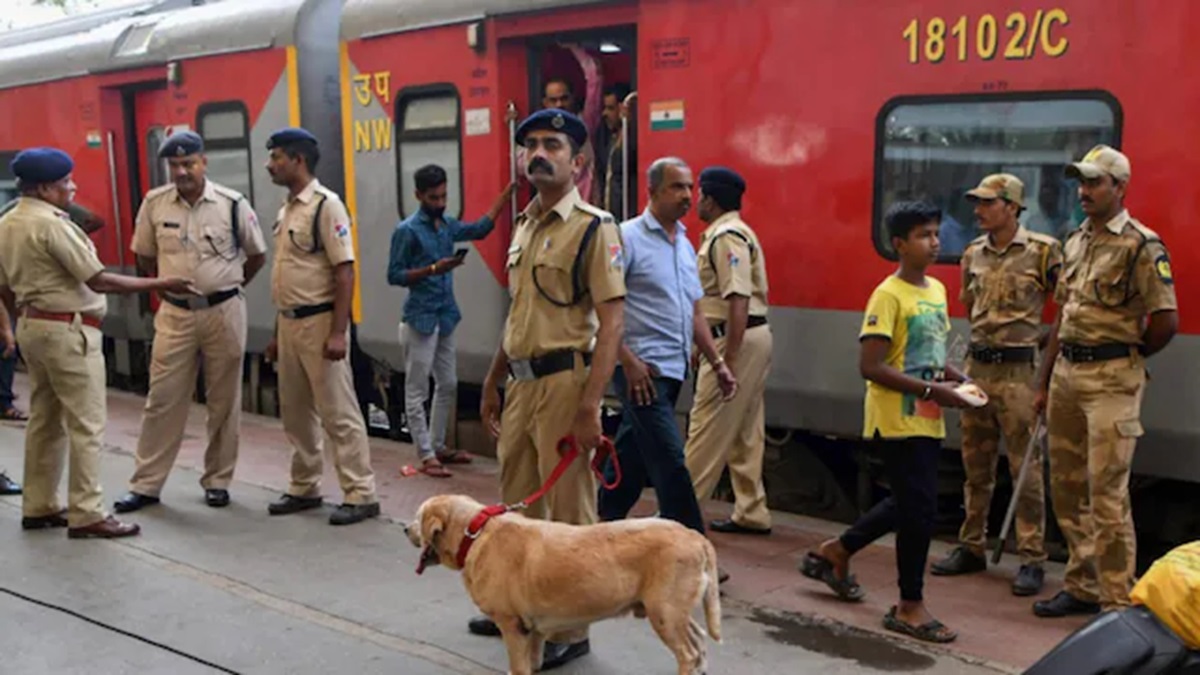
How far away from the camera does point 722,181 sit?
18.2 feet

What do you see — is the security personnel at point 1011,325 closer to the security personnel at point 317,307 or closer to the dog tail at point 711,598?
the dog tail at point 711,598

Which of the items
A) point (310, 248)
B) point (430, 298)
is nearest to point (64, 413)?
point (310, 248)

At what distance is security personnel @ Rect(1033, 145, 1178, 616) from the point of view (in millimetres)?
4328

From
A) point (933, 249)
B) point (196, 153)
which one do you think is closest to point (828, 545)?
point (933, 249)

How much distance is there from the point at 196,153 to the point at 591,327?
3.04 meters

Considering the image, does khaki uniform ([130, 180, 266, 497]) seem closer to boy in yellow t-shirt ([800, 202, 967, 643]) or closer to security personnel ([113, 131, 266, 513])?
security personnel ([113, 131, 266, 513])

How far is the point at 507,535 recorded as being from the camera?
12.4 feet

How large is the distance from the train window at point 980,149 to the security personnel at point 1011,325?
0.56 ft

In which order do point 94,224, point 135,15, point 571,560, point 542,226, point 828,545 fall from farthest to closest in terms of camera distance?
point 135,15
point 94,224
point 828,545
point 542,226
point 571,560

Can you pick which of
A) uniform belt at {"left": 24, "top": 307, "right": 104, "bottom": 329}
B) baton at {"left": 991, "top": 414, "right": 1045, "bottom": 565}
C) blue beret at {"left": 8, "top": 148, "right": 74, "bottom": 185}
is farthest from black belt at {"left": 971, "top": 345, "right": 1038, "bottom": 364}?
blue beret at {"left": 8, "top": 148, "right": 74, "bottom": 185}

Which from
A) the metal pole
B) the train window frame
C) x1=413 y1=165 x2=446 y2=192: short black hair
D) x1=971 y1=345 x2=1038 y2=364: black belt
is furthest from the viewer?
the train window frame

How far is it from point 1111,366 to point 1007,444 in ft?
2.58

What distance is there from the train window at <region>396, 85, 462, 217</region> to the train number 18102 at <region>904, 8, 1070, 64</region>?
3162 millimetres

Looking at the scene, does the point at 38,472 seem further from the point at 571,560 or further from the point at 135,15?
the point at 135,15
